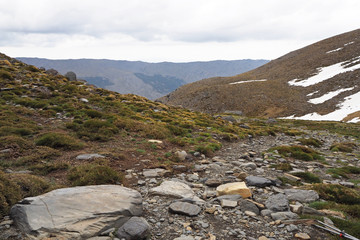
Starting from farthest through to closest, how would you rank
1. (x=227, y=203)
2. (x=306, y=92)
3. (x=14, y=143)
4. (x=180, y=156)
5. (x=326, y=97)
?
(x=306, y=92) < (x=326, y=97) < (x=180, y=156) < (x=14, y=143) < (x=227, y=203)

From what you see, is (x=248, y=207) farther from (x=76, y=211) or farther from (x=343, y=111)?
(x=343, y=111)

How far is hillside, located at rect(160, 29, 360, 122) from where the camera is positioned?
190ft

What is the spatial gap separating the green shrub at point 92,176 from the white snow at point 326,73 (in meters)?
85.0

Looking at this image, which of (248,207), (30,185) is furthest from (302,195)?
(30,185)

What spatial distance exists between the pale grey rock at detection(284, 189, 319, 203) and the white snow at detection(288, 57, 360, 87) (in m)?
81.1

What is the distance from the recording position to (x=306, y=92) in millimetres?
71938

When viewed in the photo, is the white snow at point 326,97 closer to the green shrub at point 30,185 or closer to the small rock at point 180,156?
the small rock at point 180,156

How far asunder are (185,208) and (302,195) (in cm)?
475

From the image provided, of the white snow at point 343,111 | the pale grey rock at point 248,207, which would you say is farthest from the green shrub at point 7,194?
the white snow at point 343,111

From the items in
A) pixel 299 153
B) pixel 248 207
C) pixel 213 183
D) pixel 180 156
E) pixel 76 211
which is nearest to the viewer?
pixel 76 211

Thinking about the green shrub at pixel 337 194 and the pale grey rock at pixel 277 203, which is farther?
the green shrub at pixel 337 194

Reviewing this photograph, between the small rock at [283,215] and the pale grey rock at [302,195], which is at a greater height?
the small rock at [283,215]

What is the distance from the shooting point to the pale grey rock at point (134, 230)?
549 cm

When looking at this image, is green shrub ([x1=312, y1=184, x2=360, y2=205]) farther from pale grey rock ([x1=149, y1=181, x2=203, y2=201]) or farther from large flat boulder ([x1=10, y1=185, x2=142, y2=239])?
large flat boulder ([x1=10, y1=185, x2=142, y2=239])
